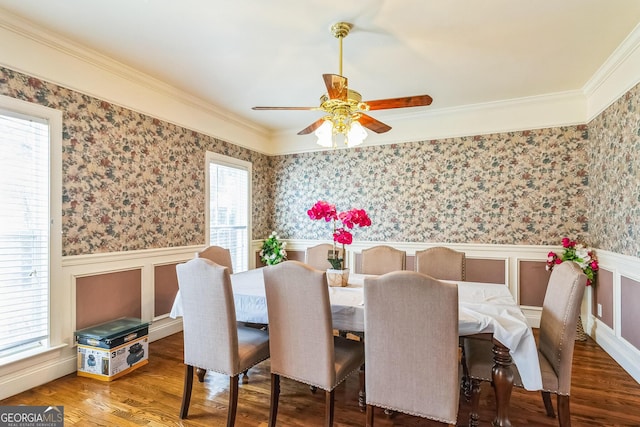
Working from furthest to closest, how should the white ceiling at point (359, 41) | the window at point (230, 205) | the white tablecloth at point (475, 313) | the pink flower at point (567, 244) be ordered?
the window at point (230, 205), the pink flower at point (567, 244), the white ceiling at point (359, 41), the white tablecloth at point (475, 313)

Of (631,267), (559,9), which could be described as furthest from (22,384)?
(631,267)

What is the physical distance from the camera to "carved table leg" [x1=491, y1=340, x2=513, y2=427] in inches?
66.4

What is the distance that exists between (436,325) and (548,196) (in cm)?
320

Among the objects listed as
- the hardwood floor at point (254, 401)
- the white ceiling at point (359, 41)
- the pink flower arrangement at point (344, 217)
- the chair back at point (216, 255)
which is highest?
the white ceiling at point (359, 41)

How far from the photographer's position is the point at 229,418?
1.93 metres

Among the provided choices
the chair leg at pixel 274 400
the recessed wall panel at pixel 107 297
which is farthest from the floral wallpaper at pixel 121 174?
the chair leg at pixel 274 400

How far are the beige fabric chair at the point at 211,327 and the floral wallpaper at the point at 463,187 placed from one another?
294 cm

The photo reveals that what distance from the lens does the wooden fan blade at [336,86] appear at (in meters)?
2.13

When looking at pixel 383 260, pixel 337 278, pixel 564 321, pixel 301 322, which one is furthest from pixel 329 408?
pixel 383 260

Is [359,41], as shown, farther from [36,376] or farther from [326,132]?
[36,376]

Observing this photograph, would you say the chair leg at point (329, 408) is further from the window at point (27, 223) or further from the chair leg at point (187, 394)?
the window at point (27, 223)

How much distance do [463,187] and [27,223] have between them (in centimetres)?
441

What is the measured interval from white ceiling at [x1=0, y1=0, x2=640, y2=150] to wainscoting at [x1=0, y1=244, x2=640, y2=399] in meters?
1.80

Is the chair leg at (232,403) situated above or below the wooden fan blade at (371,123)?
below
